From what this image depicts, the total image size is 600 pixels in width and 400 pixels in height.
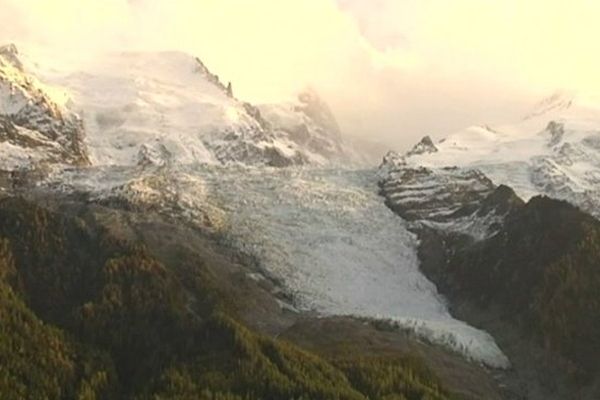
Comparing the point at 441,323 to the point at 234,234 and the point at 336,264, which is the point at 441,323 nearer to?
the point at 336,264

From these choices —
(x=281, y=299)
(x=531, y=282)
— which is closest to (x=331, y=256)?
(x=281, y=299)

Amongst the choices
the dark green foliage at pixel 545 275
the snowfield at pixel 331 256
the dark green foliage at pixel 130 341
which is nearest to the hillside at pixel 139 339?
the dark green foliage at pixel 130 341

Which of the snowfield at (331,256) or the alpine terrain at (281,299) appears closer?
the alpine terrain at (281,299)

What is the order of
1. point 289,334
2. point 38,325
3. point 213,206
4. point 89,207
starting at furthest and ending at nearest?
point 213,206, point 89,207, point 289,334, point 38,325

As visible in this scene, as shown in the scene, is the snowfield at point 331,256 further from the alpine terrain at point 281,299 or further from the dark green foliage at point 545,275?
the dark green foliage at point 545,275

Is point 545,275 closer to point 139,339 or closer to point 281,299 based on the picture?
point 281,299

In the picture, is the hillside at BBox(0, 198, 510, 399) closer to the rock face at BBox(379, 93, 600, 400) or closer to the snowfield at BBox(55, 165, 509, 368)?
the rock face at BBox(379, 93, 600, 400)

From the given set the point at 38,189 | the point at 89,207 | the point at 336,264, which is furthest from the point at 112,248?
the point at 38,189
